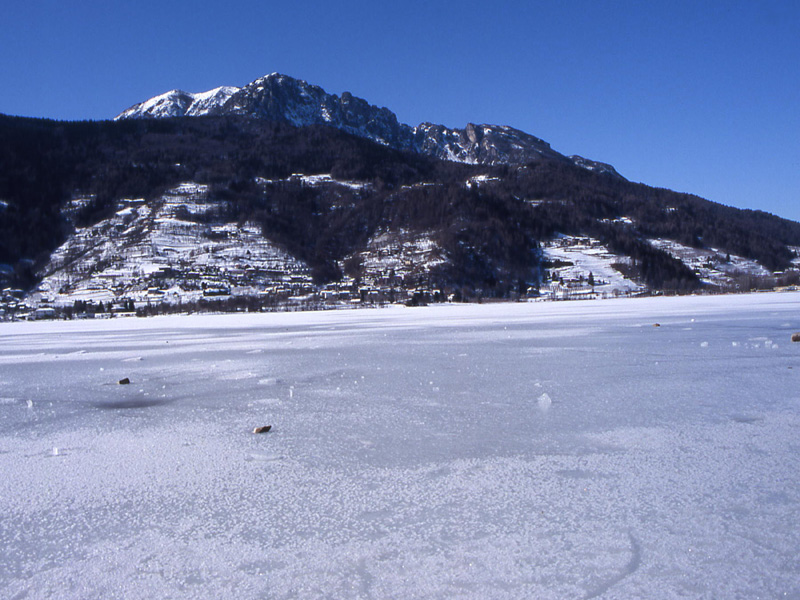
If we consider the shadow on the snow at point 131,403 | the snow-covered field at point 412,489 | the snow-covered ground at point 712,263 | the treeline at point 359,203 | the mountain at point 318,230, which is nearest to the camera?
the snow-covered field at point 412,489

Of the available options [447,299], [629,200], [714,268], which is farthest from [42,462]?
[629,200]

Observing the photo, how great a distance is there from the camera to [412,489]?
3.88 meters

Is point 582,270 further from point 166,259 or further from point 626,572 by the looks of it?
point 626,572

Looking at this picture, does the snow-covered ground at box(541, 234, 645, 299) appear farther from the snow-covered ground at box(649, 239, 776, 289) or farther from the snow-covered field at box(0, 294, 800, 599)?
the snow-covered field at box(0, 294, 800, 599)

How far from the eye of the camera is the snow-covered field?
2.77 meters

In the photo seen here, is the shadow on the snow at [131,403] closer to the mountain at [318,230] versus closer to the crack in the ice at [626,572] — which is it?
the crack in the ice at [626,572]

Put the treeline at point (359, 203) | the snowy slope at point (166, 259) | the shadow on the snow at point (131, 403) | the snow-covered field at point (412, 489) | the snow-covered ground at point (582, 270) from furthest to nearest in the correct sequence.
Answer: the treeline at point (359, 203) → the snowy slope at point (166, 259) → the snow-covered ground at point (582, 270) → the shadow on the snow at point (131, 403) → the snow-covered field at point (412, 489)

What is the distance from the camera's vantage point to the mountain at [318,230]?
106938 millimetres

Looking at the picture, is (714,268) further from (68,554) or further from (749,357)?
(68,554)

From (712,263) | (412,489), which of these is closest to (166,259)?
(712,263)

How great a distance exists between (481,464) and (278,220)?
144m

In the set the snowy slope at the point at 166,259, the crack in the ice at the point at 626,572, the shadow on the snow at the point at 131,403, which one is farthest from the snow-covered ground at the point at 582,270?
the crack in the ice at the point at 626,572

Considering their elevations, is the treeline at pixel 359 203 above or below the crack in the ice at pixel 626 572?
above

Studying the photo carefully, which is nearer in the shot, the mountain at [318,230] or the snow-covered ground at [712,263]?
the mountain at [318,230]
